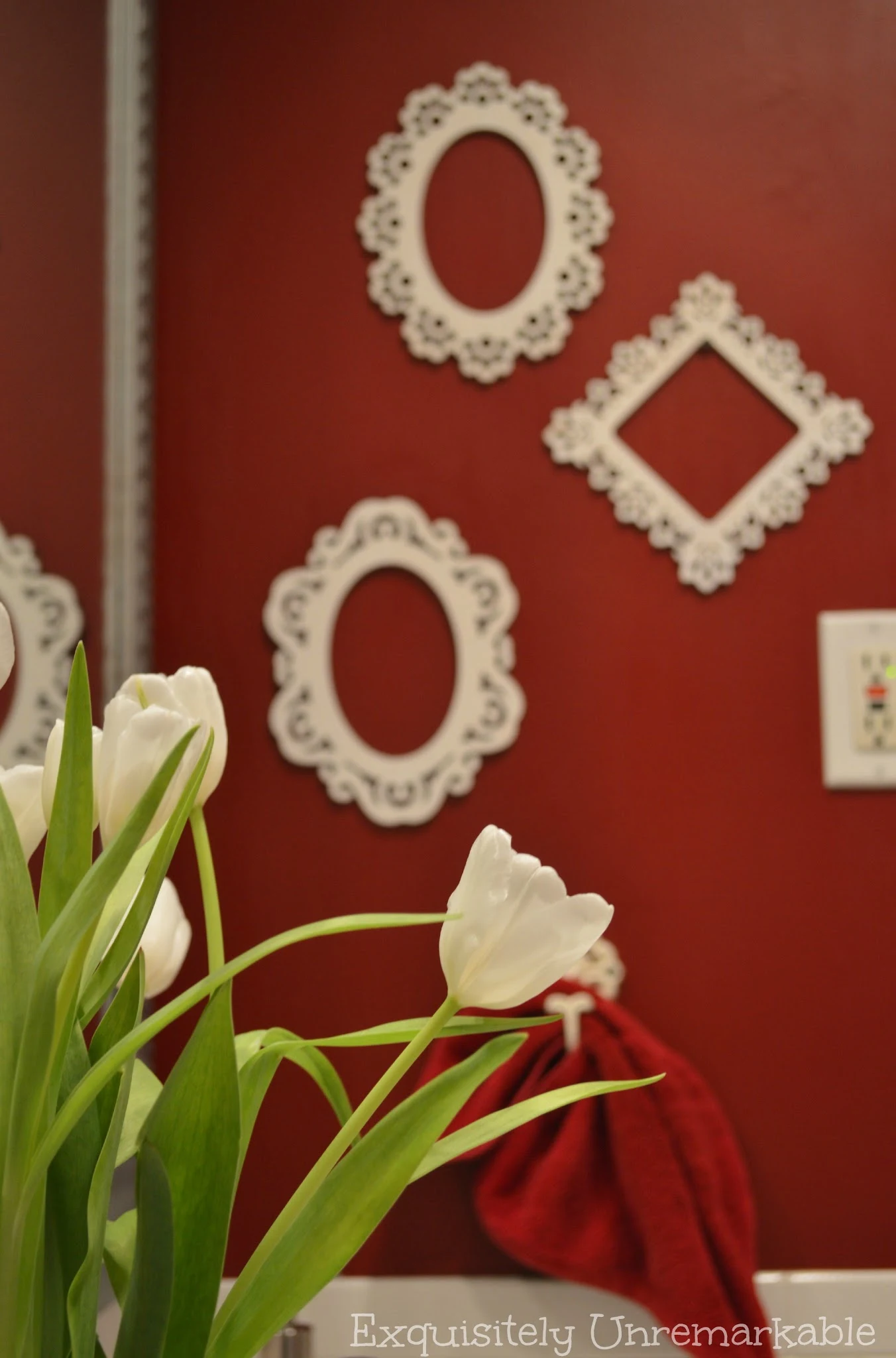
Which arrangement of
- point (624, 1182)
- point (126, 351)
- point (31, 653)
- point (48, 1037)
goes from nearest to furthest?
point (48, 1037) < point (31, 653) < point (624, 1182) < point (126, 351)

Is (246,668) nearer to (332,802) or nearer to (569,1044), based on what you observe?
(332,802)

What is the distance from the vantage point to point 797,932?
44.8 inches

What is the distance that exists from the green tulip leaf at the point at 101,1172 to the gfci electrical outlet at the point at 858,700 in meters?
0.88

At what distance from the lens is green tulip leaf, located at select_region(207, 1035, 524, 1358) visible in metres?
0.39

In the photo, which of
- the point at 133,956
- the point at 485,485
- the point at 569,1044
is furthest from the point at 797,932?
the point at 133,956

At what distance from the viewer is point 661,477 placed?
1.20 m

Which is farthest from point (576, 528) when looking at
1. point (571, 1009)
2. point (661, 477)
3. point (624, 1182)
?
point (624, 1182)

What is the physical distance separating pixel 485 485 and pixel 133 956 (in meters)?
0.82

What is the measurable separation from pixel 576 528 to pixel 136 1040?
35.5 inches

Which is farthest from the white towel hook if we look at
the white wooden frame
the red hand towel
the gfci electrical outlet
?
the white wooden frame

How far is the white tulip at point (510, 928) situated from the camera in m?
0.38

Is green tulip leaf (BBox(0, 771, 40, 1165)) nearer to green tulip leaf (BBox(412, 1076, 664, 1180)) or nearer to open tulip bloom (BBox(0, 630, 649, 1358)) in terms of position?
open tulip bloom (BBox(0, 630, 649, 1358))

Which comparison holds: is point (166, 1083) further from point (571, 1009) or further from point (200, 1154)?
point (571, 1009)

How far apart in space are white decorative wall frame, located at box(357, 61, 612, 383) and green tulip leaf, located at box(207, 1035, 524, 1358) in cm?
94
